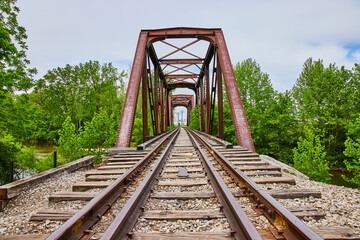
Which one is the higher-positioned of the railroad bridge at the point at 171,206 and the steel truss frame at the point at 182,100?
the steel truss frame at the point at 182,100

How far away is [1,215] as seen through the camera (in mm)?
2387

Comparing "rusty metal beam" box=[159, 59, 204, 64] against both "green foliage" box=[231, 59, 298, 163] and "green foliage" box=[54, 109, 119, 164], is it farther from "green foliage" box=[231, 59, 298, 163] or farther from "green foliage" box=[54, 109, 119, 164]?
"green foliage" box=[54, 109, 119, 164]

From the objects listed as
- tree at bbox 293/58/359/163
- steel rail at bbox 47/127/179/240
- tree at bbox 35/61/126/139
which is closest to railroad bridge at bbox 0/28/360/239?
steel rail at bbox 47/127/179/240

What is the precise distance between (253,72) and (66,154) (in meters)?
21.8

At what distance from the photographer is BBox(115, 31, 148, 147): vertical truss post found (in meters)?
5.49

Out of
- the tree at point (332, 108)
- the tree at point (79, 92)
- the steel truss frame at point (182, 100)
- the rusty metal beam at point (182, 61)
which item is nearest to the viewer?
the rusty metal beam at point (182, 61)

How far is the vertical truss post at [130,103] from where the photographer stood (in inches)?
216

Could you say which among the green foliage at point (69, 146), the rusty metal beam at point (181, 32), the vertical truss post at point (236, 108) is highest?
the rusty metal beam at point (181, 32)

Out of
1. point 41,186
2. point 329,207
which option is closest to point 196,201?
point 329,207

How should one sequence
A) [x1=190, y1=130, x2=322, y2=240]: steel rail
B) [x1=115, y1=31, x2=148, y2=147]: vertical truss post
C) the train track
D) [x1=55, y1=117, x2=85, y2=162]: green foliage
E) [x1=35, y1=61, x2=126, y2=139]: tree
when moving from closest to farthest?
1. [x1=190, y1=130, x2=322, y2=240]: steel rail
2. the train track
3. [x1=115, y1=31, x2=148, y2=147]: vertical truss post
4. [x1=55, y1=117, x2=85, y2=162]: green foliage
5. [x1=35, y1=61, x2=126, y2=139]: tree

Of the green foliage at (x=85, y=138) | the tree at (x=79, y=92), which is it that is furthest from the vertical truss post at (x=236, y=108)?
the tree at (x=79, y=92)

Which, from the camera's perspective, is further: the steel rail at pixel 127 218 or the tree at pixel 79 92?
the tree at pixel 79 92

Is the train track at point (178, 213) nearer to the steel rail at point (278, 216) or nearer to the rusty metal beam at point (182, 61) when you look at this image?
the steel rail at point (278, 216)

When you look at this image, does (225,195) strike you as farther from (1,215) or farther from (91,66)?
(91,66)
